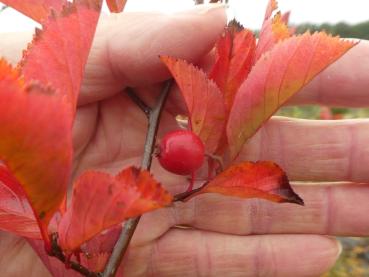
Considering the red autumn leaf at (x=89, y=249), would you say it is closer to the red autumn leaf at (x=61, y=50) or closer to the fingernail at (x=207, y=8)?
the red autumn leaf at (x=61, y=50)

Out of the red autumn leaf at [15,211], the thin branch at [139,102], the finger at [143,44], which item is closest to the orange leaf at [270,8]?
the finger at [143,44]

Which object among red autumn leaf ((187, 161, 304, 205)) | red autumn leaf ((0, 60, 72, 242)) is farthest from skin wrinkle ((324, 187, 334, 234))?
red autumn leaf ((0, 60, 72, 242))

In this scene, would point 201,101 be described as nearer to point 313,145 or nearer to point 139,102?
point 139,102

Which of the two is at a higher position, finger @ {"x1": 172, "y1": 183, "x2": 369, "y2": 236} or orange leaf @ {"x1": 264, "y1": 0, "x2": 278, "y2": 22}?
orange leaf @ {"x1": 264, "y1": 0, "x2": 278, "y2": 22}

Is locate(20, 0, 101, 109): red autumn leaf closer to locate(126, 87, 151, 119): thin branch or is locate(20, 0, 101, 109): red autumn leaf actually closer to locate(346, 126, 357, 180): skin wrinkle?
locate(126, 87, 151, 119): thin branch

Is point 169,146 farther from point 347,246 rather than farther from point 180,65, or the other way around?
point 347,246

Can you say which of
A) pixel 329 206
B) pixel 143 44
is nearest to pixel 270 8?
pixel 143 44
